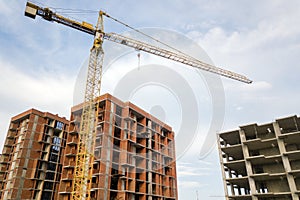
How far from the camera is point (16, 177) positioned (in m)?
49.3

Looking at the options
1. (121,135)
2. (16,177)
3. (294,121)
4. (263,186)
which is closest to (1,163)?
(16,177)

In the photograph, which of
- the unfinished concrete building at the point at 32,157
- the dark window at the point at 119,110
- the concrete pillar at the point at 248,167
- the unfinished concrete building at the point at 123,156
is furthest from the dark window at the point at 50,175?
the concrete pillar at the point at 248,167

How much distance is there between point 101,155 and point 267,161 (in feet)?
83.7

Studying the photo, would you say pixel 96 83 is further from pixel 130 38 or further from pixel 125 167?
pixel 125 167

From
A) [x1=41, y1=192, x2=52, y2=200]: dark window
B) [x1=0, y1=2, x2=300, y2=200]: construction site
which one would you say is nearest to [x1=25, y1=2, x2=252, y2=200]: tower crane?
[x1=0, y1=2, x2=300, y2=200]: construction site

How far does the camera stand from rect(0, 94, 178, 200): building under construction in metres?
41.8

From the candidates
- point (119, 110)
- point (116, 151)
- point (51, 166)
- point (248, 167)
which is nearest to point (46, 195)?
point (51, 166)

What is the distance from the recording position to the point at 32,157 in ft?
174

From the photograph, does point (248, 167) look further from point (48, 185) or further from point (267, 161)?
point (48, 185)

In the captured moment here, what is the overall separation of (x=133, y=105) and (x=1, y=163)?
1343 inches

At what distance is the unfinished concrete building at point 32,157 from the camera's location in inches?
1978

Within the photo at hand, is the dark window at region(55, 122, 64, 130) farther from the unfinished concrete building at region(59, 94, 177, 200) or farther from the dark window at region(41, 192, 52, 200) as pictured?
the dark window at region(41, 192, 52, 200)

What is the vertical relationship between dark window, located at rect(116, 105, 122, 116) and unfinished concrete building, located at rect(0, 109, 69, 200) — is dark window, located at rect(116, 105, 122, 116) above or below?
above

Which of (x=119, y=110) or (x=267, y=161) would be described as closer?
(x=267, y=161)
